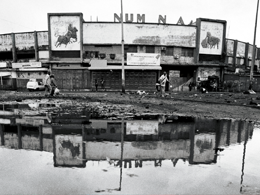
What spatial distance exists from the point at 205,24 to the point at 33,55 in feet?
89.2

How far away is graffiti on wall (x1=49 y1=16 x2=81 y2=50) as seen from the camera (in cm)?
2647

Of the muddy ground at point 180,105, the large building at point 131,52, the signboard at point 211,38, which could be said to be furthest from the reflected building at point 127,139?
the signboard at point 211,38

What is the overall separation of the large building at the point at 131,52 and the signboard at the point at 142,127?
20749mm

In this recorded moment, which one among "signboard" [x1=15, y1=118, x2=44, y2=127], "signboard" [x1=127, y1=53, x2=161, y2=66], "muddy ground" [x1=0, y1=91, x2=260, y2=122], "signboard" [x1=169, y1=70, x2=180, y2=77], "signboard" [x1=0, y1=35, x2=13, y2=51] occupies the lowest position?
"muddy ground" [x1=0, y1=91, x2=260, y2=122]

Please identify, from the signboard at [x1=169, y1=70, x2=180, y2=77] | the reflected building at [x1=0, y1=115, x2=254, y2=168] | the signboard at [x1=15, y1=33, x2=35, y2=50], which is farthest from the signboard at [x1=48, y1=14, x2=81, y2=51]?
the reflected building at [x1=0, y1=115, x2=254, y2=168]

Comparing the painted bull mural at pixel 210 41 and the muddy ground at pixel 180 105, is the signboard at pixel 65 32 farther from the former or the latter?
the painted bull mural at pixel 210 41

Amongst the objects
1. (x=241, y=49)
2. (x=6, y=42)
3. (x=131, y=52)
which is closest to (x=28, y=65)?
(x=6, y=42)

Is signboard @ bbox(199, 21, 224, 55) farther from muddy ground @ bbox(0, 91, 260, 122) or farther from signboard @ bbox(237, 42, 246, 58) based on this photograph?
muddy ground @ bbox(0, 91, 260, 122)

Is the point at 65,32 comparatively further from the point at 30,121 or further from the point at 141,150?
the point at 141,150

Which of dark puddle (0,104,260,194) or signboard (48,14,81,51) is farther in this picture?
signboard (48,14,81,51)

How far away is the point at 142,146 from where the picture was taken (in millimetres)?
3705

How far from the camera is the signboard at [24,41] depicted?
29.8 metres

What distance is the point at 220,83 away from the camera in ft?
86.4

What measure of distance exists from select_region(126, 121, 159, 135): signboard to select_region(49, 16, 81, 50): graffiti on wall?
23521mm
